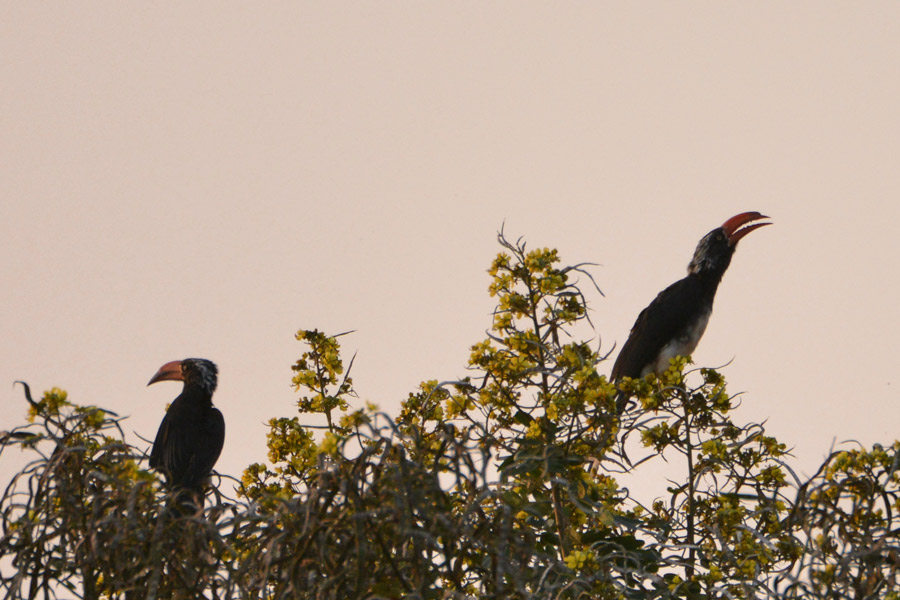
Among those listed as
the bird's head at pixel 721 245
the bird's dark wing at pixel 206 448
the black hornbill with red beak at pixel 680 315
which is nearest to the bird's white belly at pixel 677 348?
the black hornbill with red beak at pixel 680 315

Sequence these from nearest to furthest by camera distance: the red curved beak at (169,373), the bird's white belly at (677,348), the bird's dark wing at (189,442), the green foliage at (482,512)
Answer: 1. the green foliage at (482,512)
2. the bird's dark wing at (189,442)
3. the bird's white belly at (677,348)
4. the red curved beak at (169,373)

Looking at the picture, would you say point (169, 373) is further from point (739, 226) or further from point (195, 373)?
point (739, 226)

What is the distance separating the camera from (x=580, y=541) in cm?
355

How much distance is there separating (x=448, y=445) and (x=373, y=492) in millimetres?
166

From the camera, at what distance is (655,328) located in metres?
7.20

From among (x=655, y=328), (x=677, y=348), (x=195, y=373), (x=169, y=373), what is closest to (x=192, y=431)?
(x=195, y=373)

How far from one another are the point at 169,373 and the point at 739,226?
386 centimetres

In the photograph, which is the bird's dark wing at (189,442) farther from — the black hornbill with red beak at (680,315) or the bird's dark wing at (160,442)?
the black hornbill with red beak at (680,315)

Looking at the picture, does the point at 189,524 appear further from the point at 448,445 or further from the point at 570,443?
the point at 570,443

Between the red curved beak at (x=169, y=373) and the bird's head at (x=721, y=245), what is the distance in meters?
3.41

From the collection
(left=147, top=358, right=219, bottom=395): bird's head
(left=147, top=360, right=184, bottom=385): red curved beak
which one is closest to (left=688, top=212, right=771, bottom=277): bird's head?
(left=147, top=358, right=219, bottom=395): bird's head

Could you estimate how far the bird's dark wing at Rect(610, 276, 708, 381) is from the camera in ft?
23.6

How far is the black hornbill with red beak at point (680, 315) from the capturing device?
7.20 metres

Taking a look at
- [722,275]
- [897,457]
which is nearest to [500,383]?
[897,457]
